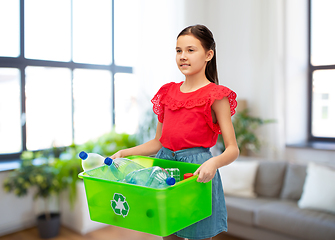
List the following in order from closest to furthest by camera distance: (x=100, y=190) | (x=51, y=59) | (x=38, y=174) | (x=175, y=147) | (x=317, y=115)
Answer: (x=100, y=190) → (x=175, y=147) → (x=38, y=174) → (x=51, y=59) → (x=317, y=115)

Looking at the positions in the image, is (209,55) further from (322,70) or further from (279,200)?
(322,70)

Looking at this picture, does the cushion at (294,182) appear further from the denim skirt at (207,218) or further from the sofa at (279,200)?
the denim skirt at (207,218)

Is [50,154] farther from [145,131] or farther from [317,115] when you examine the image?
[317,115]

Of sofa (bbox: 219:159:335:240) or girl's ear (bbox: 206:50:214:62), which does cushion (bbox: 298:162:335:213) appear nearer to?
sofa (bbox: 219:159:335:240)

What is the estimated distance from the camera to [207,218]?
0.95m

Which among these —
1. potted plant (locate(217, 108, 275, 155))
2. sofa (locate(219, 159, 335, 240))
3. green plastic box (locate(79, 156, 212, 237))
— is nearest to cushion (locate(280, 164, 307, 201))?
sofa (locate(219, 159, 335, 240))

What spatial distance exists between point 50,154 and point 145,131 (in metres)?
0.92

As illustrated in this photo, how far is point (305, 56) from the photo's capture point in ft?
12.4

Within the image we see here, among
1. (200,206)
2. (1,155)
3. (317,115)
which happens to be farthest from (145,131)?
(200,206)

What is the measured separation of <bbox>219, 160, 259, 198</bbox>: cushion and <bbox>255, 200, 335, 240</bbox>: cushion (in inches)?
11.2

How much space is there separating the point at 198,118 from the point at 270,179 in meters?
2.08

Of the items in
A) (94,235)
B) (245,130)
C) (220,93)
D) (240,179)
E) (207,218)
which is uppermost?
(220,93)

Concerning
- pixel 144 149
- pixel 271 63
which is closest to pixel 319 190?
pixel 271 63

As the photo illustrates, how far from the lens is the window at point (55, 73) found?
2918 millimetres
